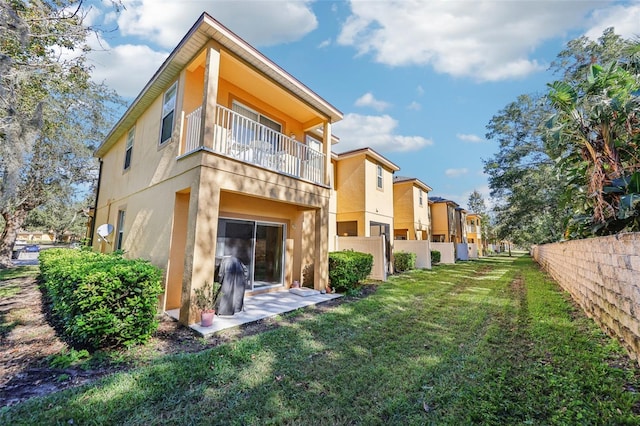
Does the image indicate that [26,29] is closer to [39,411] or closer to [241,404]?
[39,411]

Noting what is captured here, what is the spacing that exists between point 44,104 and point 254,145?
649 centimetres

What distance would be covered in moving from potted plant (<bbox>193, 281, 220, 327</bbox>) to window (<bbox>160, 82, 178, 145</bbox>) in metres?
4.63

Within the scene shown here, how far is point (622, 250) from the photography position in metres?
3.66

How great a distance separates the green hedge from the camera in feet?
13.1

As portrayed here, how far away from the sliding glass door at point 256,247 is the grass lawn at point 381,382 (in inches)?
125

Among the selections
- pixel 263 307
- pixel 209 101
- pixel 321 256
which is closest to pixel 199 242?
pixel 263 307

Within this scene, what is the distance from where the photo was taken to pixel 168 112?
7.74 m

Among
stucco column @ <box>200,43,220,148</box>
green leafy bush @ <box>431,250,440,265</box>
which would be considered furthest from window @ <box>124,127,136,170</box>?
green leafy bush @ <box>431,250,440,265</box>

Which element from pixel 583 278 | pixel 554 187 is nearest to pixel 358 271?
pixel 583 278

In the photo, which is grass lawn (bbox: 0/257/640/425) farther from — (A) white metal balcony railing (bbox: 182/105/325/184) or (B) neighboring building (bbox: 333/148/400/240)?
(B) neighboring building (bbox: 333/148/400/240)

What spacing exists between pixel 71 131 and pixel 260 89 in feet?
36.9

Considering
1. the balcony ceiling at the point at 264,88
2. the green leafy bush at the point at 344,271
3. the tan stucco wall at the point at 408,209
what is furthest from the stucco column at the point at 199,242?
the tan stucco wall at the point at 408,209

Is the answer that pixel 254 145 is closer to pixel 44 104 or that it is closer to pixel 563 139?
pixel 44 104

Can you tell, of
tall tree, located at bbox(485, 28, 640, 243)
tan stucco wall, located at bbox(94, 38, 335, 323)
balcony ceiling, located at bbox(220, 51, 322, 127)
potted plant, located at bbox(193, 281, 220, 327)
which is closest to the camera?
tall tree, located at bbox(485, 28, 640, 243)
